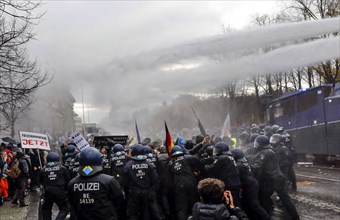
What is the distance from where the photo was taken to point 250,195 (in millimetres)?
8484

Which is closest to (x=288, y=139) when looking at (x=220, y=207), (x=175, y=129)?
(x=220, y=207)

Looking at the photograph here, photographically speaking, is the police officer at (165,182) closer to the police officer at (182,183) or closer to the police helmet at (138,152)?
the police officer at (182,183)

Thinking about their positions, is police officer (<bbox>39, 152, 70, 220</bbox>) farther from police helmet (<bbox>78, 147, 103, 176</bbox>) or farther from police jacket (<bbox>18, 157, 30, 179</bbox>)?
police jacket (<bbox>18, 157, 30, 179</bbox>)

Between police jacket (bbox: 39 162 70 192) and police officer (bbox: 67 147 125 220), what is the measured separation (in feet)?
11.2

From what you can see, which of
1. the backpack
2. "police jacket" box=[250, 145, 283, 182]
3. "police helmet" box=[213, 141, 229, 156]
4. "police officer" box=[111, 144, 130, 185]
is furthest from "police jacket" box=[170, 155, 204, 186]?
the backpack

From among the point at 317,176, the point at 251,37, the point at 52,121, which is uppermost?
the point at 251,37

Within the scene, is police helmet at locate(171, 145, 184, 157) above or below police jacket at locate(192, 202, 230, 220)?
above

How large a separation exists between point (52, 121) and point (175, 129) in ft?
33.7

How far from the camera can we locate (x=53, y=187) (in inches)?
341

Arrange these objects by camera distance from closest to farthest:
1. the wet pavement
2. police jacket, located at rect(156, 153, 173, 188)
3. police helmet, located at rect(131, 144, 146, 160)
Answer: police helmet, located at rect(131, 144, 146, 160)
police jacket, located at rect(156, 153, 173, 188)
the wet pavement

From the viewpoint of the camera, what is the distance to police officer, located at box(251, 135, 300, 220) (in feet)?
29.4

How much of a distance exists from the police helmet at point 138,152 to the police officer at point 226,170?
1.38m

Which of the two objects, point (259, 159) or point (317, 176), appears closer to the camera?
point (259, 159)

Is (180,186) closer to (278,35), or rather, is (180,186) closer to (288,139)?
(288,139)
